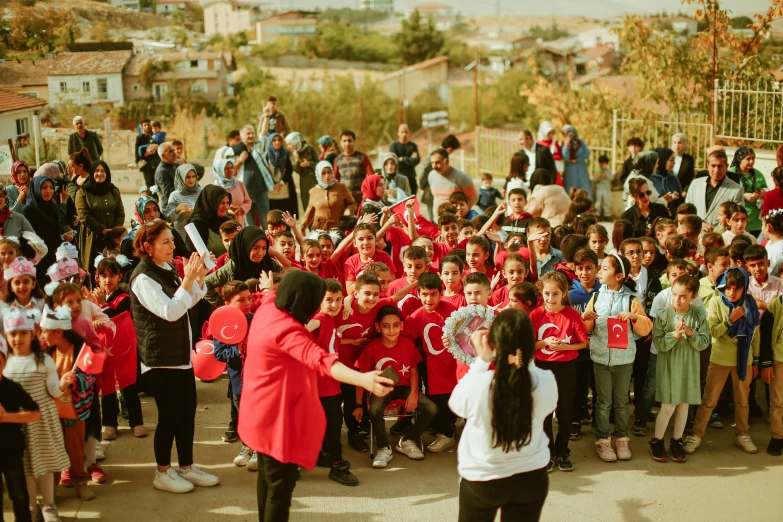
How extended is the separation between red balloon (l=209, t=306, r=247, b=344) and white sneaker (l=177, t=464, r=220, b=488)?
0.84m

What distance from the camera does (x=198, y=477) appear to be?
207 inches

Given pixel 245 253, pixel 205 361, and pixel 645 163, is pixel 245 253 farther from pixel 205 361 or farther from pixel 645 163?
pixel 645 163

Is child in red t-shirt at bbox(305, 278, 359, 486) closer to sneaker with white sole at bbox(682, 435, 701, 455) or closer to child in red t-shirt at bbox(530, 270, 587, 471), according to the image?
child in red t-shirt at bbox(530, 270, 587, 471)

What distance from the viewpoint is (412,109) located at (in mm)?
53562

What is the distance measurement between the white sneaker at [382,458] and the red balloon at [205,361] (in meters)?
1.20

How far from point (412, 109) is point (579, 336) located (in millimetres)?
49243

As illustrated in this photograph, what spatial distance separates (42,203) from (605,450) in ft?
18.2

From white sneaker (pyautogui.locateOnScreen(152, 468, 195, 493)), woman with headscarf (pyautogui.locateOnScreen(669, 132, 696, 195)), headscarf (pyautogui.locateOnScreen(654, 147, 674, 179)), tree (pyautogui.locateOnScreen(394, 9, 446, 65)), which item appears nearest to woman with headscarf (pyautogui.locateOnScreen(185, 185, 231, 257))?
white sneaker (pyautogui.locateOnScreen(152, 468, 195, 493))

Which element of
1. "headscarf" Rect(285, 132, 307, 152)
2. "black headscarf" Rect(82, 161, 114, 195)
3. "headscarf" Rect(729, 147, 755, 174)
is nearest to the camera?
"black headscarf" Rect(82, 161, 114, 195)

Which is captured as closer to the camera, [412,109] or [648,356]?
[648,356]

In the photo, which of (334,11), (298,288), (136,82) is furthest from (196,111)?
(334,11)

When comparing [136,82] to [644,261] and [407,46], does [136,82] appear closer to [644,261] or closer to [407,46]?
[644,261]

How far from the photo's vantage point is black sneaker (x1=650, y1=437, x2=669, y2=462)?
568 cm

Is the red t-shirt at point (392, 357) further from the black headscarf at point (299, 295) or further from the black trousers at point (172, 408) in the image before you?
the black headscarf at point (299, 295)
